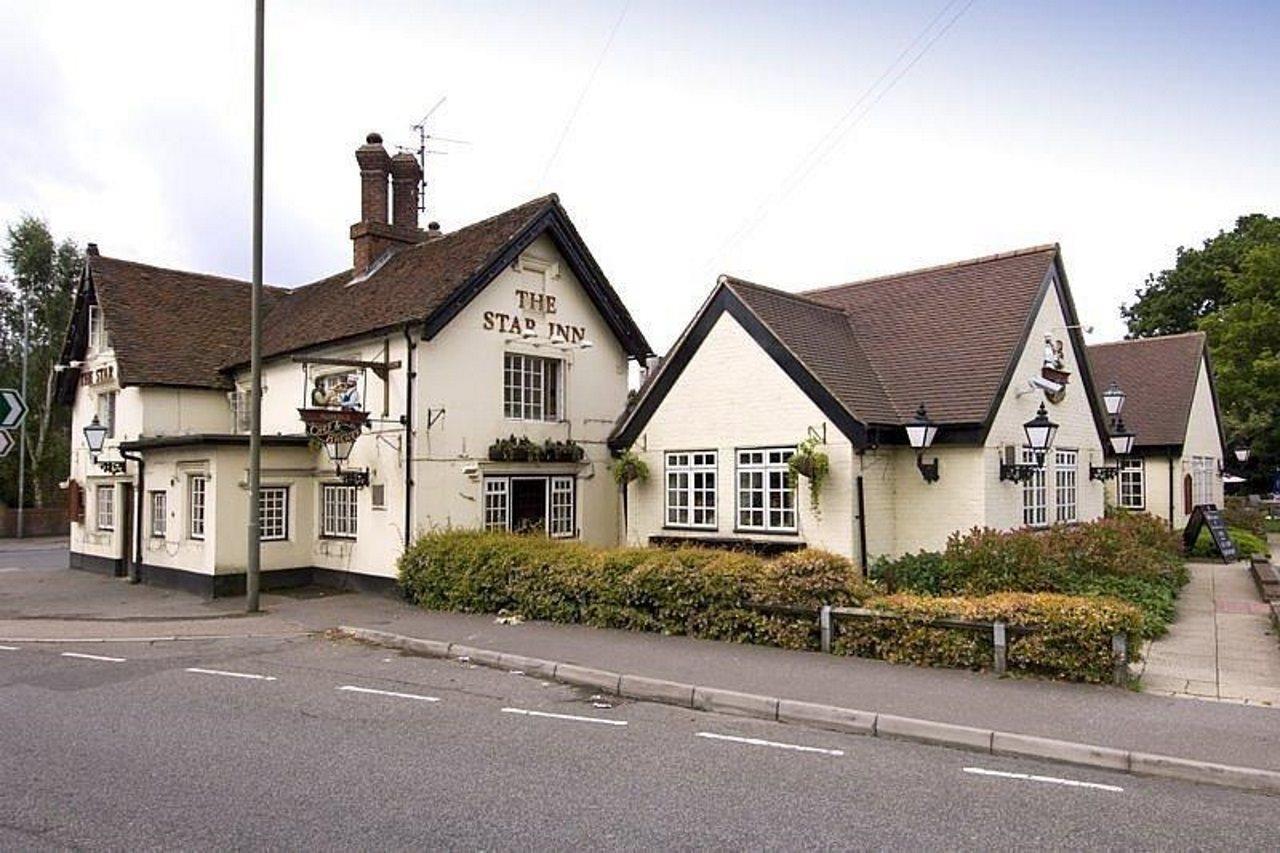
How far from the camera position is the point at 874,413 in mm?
15500

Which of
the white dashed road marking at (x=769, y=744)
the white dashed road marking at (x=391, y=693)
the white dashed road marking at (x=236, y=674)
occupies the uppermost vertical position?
the white dashed road marking at (x=769, y=744)

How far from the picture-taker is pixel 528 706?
9.03 m

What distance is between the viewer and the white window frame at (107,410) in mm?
22375

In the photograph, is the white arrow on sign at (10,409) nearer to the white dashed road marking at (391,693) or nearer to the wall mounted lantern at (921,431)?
the white dashed road marking at (391,693)

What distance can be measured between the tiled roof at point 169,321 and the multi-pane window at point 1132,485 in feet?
77.9

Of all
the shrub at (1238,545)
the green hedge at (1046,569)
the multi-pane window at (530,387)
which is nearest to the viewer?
the green hedge at (1046,569)

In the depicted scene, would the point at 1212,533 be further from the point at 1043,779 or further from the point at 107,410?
the point at 107,410

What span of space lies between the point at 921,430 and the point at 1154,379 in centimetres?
1644

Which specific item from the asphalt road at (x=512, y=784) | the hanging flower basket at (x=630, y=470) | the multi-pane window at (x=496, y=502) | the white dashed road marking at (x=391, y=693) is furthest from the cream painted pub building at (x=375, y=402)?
the asphalt road at (x=512, y=784)

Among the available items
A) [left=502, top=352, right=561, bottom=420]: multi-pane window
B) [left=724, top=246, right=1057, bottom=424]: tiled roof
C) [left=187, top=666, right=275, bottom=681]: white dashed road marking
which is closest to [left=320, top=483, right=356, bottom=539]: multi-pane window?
[left=502, top=352, right=561, bottom=420]: multi-pane window

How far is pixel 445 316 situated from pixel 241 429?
7.49 metres

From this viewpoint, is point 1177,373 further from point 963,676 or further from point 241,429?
point 241,429

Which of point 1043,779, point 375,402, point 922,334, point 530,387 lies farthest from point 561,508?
point 1043,779

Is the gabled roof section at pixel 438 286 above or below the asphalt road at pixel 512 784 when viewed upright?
above
